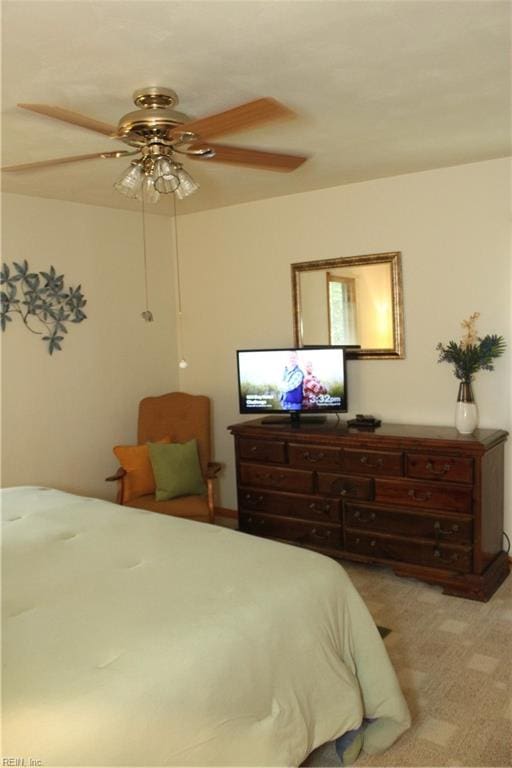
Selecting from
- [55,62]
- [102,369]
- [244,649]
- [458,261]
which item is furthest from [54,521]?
[458,261]

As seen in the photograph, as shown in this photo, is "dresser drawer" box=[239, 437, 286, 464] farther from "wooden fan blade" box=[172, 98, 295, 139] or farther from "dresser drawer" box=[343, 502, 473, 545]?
"wooden fan blade" box=[172, 98, 295, 139]

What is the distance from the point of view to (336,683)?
6.91 feet

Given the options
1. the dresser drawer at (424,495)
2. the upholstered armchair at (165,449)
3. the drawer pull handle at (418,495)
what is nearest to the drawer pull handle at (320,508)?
the dresser drawer at (424,495)

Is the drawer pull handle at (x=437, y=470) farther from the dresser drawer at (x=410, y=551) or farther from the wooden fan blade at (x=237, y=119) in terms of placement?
the wooden fan blade at (x=237, y=119)

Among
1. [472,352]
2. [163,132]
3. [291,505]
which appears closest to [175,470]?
[291,505]

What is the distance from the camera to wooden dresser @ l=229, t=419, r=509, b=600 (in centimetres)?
349

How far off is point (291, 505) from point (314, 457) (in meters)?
0.37

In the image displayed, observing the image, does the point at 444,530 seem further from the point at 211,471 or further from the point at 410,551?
the point at 211,471

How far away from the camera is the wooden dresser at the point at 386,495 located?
3.49 meters

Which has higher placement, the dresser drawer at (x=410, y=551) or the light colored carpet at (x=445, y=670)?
the dresser drawer at (x=410, y=551)

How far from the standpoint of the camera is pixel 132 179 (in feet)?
8.07

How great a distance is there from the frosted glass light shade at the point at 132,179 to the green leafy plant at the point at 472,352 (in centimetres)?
214

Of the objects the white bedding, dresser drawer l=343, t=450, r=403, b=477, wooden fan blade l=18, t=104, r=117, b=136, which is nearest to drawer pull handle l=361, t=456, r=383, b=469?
dresser drawer l=343, t=450, r=403, b=477

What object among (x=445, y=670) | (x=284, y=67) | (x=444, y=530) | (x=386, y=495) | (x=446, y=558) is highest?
(x=284, y=67)
